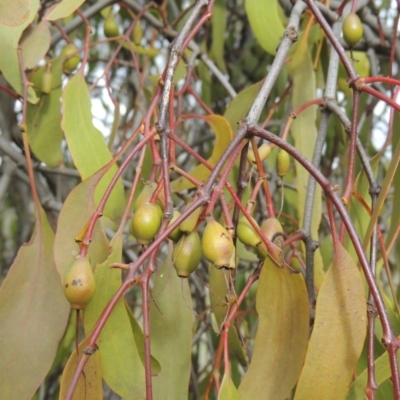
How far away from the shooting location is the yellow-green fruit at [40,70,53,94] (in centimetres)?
90

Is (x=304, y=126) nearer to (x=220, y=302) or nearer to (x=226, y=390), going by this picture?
(x=220, y=302)

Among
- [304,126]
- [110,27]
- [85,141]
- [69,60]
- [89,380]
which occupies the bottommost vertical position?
[89,380]

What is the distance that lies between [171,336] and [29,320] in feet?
0.54

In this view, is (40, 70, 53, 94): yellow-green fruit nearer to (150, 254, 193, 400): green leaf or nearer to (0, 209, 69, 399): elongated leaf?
(0, 209, 69, 399): elongated leaf

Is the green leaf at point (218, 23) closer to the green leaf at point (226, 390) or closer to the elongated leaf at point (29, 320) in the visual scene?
the elongated leaf at point (29, 320)

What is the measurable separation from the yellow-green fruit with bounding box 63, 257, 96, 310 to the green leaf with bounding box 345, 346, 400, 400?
0.26 metres

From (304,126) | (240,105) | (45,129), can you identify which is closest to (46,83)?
(45,129)

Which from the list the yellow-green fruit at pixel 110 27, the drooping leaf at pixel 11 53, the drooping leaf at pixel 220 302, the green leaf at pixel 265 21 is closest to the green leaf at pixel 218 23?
the yellow-green fruit at pixel 110 27

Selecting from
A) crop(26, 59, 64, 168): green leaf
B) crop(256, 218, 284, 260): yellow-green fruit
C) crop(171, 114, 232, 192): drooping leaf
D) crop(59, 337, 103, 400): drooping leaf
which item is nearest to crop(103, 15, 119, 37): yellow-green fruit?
crop(26, 59, 64, 168): green leaf

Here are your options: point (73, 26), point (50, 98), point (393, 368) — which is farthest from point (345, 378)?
point (73, 26)

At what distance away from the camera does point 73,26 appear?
119cm

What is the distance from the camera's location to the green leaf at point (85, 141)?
0.71 m

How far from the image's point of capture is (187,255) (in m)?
0.50

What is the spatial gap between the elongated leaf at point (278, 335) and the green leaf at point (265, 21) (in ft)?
1.60
